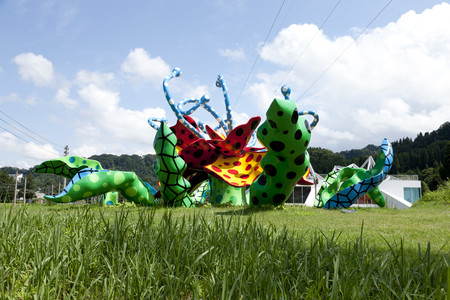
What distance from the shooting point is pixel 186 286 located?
216 centimetres

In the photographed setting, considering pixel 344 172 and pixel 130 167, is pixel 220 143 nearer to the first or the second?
pixel 344 172

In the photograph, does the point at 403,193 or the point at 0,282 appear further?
the point at 403,193

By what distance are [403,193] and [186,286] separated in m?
32.3

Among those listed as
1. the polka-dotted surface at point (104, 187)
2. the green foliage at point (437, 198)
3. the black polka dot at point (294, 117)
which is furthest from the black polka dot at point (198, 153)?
the green foliage at point (437, 198)

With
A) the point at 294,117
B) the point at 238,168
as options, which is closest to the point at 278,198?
the point at 294,117

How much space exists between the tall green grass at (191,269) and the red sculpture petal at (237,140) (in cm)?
738

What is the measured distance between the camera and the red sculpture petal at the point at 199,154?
11031mm

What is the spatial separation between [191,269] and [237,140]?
835cm

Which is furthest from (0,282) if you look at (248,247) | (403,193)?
(403,193)

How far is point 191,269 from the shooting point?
2170mm

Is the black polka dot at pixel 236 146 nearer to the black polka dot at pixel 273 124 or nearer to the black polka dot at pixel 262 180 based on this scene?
the black polka dot at pixel 262 180

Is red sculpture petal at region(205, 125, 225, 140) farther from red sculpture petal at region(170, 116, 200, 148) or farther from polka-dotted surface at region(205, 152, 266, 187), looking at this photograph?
polka-dotted surface at region(205, 152, 266, 187)

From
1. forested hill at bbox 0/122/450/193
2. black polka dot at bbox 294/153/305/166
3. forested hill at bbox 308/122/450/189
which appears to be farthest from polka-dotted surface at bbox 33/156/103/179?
forested hill at bbox 308/122/450/189

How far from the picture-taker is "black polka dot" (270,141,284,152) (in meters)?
7.42
